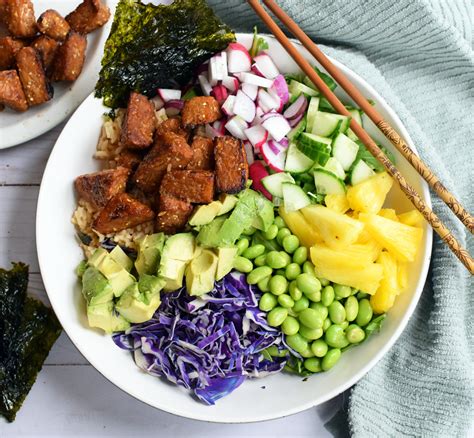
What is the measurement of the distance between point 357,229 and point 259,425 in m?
1.09

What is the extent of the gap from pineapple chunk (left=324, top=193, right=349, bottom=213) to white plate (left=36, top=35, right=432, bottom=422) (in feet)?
0.92

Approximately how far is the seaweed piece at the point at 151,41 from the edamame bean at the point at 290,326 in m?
1.13

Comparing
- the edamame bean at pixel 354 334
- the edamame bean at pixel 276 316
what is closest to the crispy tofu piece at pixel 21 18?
the edamame bean at pixel 276 316

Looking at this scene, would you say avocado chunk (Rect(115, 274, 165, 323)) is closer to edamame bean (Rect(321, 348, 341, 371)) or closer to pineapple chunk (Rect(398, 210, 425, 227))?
edamame bean (Rect(321, 348, 341, 371))

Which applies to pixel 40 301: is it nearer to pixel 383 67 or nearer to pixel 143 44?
pixel 143 44

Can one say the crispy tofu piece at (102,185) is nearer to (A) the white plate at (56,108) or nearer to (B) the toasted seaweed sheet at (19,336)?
(A) the white plate at (56,108)

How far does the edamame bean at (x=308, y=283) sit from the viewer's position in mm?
2592

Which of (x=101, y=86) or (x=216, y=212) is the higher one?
(x=101, y=86)

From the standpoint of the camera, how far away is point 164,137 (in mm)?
2619

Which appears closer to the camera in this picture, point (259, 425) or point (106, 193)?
point (106, 193)

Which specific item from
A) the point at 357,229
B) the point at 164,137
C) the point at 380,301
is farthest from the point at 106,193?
the point at 380,301

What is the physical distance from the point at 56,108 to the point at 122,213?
0.66 m

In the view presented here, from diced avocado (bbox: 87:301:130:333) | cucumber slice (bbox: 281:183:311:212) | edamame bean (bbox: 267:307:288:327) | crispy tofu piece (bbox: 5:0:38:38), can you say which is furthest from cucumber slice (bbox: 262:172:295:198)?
crispy tofu piece (bbox: 5:0:38:38)

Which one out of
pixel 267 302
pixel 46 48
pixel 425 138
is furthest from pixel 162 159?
pixel 425 138
